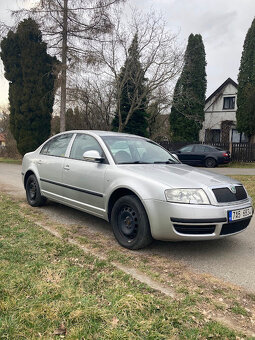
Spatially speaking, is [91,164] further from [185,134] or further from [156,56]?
[185,134]

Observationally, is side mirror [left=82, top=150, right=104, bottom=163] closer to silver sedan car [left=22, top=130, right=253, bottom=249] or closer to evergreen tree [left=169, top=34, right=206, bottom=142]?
silver sedan car [left=22, top=130, right=253, bottom=249]

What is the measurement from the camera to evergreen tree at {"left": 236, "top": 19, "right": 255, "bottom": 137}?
22547mm

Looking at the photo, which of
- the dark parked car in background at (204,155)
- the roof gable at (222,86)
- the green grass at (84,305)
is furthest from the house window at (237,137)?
the green grass at (84,305)

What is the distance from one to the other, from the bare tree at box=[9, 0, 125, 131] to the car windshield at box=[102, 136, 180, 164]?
42.1ft

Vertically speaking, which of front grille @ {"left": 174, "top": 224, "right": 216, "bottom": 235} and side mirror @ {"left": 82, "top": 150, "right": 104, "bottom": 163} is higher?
side mirror @ {"left": 82, "top": 150, "right": 104, "bottom": 163}

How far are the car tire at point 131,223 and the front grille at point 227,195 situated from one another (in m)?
0.88

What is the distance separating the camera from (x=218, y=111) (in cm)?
2850

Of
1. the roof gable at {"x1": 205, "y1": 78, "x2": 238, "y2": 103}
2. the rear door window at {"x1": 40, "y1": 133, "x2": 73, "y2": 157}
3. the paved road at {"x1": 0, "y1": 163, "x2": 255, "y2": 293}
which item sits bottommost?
the paved road at {"x1": 0, "y1": 163, "x2": 255, "y2": 293}

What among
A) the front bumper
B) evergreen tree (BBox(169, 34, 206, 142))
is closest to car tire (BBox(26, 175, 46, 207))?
the front bumper

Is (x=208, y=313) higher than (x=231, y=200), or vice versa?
(x=231, y=200)

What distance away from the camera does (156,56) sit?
1983 cm

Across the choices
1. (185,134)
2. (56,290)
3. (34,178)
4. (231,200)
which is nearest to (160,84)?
(185,134)

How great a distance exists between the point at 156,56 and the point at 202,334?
782 inches

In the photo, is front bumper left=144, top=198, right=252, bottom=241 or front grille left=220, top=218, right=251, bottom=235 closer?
front bumper left=144, top=198, right=252, bottom=241
